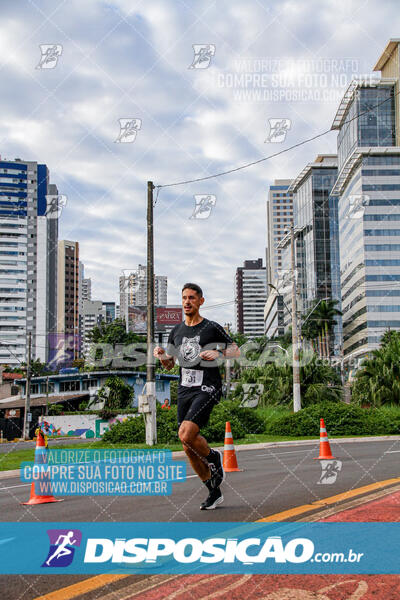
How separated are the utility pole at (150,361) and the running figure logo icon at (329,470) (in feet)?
21.9

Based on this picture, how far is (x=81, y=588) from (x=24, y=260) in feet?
510

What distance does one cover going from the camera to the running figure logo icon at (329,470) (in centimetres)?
787

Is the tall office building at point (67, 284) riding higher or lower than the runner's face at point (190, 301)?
higher

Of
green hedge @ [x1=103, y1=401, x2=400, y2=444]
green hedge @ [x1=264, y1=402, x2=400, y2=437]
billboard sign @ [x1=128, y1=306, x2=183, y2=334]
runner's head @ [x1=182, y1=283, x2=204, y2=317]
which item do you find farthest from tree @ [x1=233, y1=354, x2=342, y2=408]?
runner's head @ [x1=182, y1=283, x2=204, y2=317]

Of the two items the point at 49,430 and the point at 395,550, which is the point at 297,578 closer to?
the point at 395,550

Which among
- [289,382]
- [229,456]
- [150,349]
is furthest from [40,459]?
[289,382]

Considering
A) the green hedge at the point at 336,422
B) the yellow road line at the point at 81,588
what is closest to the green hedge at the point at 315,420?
the green hedge at the point at 336,422

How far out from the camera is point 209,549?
13.0 feet

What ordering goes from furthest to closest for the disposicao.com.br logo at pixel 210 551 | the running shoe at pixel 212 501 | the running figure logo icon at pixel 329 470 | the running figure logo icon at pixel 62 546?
the running figure logo icon at pixel 329 470, the running shoe at pixel 212 501, the running figure logo icon at pixel 62 546, the disposicao.com.br logo at pixel 210 551

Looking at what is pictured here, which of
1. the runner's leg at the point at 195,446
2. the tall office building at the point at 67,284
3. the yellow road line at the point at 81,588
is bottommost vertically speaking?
the yellow road line at the point at 81,588

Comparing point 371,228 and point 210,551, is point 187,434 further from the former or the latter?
point 371,228

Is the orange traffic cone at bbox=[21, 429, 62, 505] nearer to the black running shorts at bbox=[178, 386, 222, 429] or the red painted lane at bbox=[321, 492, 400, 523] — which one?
the black running shorts at bbox=[178, 386, 222, 429]

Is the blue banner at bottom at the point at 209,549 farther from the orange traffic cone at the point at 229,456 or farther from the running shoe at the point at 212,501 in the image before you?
the orange traffic cone at the point at 229,456

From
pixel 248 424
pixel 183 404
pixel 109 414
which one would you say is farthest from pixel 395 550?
pixel 109 414
